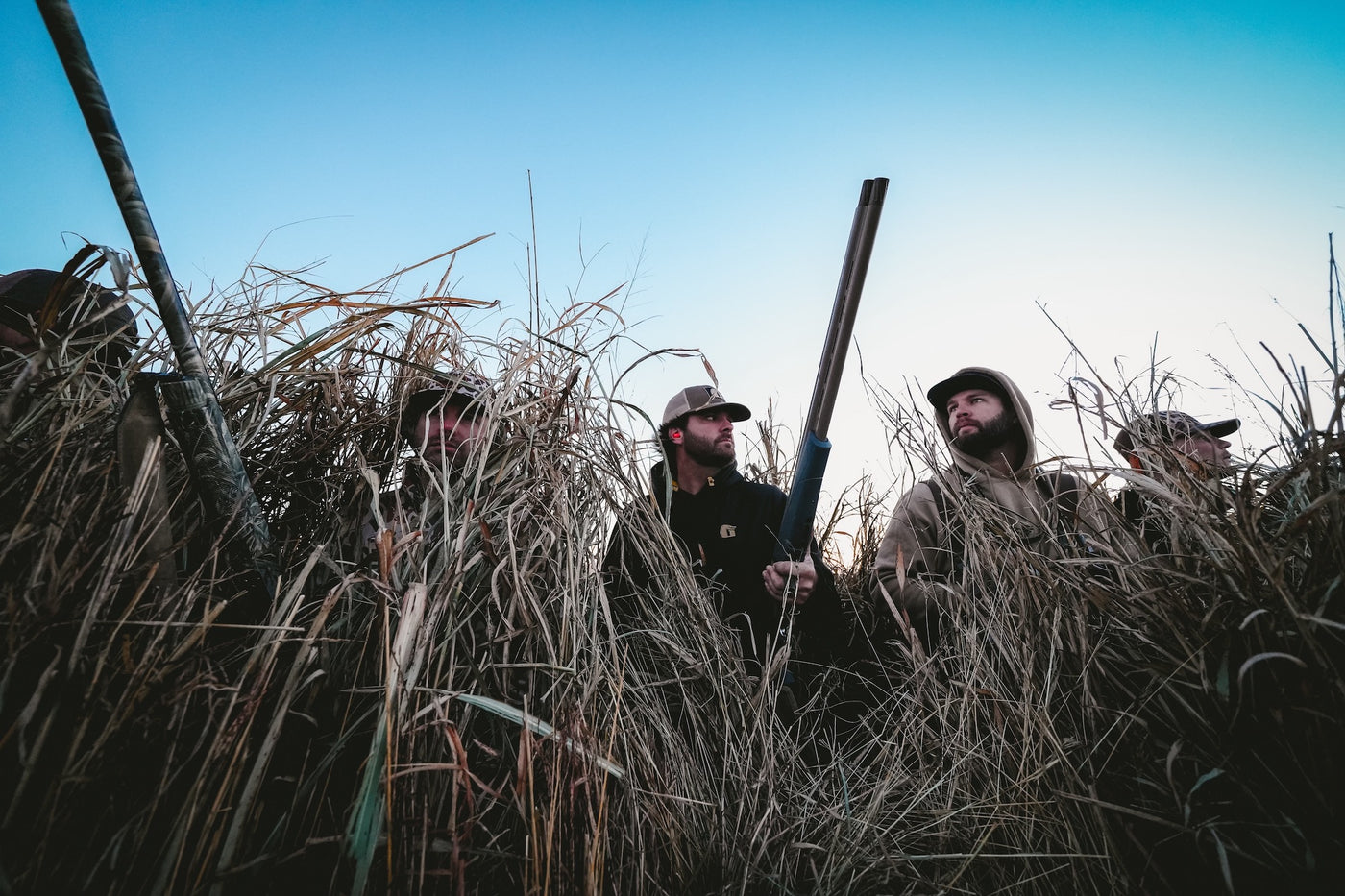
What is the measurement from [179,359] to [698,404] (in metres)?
2.56

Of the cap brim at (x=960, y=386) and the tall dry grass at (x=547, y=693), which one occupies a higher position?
the cap brim at (x=960, y=386)

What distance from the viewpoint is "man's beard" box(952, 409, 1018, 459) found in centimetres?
274

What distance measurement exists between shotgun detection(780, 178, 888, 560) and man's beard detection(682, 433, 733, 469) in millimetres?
1280

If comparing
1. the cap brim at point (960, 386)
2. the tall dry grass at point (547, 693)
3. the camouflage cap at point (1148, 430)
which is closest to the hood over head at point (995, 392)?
the cap brim at point (960, 386)

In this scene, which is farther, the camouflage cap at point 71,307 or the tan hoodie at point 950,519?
the tan hoodie at point 950,519

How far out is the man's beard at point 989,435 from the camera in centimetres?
274

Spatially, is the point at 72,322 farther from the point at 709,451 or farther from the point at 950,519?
the point at 709,451

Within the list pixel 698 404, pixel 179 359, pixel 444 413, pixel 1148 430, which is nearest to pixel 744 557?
pixel 698 404

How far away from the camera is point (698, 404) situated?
333 centimetres

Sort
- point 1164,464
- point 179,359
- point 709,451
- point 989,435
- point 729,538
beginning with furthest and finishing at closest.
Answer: point 709,451
point 729,538
point 989,435
point 1164,464
point 179,359

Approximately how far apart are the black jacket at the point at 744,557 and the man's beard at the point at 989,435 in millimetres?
907

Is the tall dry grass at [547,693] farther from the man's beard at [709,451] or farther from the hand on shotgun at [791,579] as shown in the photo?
the man's beard at [709,451]

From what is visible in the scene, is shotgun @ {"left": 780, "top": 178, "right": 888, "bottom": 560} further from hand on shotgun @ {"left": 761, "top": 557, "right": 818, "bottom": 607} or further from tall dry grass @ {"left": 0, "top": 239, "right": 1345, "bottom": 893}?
tall dry grass @ {"left": 0, "top": 239, "right": 1345, "bottom": 893}

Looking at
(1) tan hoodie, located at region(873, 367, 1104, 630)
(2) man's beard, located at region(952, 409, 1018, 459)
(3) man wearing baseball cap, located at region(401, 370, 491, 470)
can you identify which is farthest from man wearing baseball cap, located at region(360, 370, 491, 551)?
(2) man's beard, located at region(952, 409, 1018, 459)
